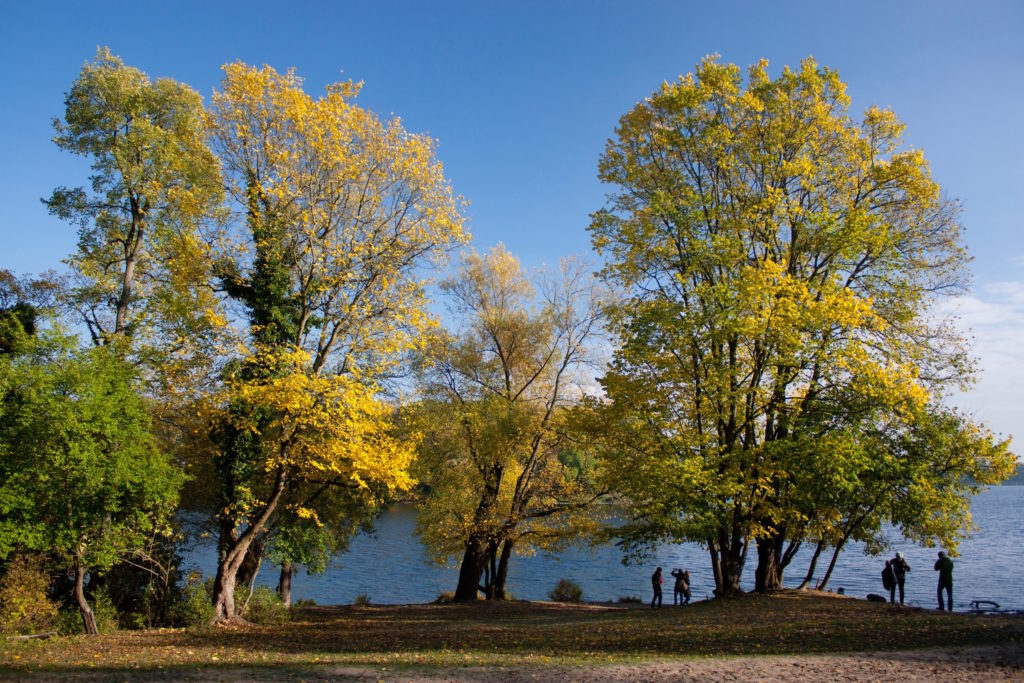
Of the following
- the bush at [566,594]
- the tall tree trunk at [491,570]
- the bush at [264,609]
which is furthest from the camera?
the bush at [566,594]

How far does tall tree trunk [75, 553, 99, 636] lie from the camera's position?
1419 centimetres

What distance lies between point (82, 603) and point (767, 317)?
17.2 metres

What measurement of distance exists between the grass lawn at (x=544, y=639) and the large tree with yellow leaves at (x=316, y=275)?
3.16m

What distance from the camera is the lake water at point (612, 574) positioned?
31031mm

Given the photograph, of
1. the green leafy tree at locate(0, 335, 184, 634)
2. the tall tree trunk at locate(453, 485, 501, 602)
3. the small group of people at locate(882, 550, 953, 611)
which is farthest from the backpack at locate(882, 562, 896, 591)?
the green leafy tree at locate(0, 335, 184, 634)

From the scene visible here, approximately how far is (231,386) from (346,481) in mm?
4452

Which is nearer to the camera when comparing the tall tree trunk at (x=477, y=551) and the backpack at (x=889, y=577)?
the backpack at (x=889, y=577)

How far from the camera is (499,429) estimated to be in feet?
72.4

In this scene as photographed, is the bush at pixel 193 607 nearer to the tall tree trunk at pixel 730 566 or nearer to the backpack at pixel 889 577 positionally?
the tall tree trunk at pixel 730 566

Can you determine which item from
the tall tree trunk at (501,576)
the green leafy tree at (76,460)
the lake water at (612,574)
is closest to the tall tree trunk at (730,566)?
the lake water at (612,574)

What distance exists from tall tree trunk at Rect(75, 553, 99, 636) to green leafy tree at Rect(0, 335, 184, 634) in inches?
0.9

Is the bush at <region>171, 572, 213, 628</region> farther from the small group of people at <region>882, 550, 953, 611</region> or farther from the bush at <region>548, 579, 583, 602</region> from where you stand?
the small group of people at <region>882, 550, 953, 611</region>

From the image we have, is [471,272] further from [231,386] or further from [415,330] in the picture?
[231,386]

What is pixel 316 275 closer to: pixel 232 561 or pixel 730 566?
pixel 232 561
